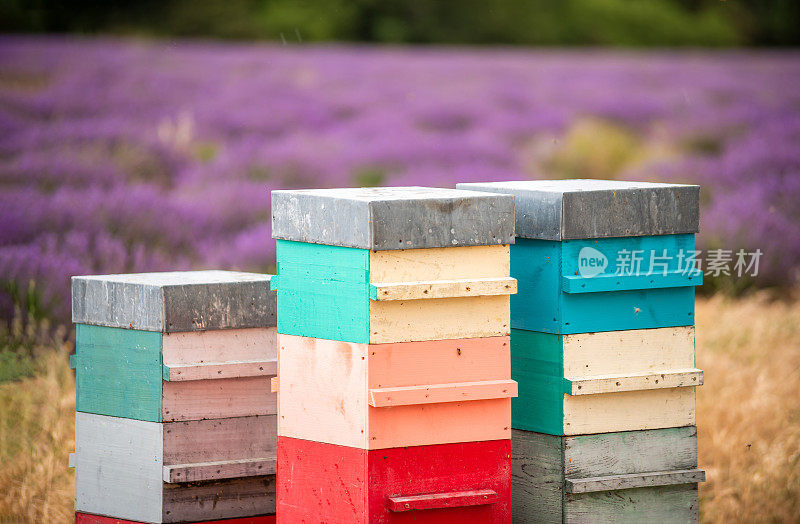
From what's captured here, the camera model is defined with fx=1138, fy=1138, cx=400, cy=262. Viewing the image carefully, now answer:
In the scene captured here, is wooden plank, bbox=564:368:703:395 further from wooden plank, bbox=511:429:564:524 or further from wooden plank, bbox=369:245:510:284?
wooden plank, bbox=369:245:510:284

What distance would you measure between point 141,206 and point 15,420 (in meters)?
3.38

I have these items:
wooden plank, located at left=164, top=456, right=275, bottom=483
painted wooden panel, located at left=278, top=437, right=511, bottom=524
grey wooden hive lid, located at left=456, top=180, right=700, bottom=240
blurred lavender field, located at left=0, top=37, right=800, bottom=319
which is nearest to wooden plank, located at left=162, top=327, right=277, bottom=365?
wooden plank, located at left=164, top=456, right=275, bottom=483

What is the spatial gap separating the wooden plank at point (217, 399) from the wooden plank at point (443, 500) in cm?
95

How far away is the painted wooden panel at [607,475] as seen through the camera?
4.27 m

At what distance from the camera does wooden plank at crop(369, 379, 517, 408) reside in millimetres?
Answer: 3793

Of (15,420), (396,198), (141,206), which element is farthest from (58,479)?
(141,206)

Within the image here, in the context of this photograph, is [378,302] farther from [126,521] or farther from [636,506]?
[126,521]

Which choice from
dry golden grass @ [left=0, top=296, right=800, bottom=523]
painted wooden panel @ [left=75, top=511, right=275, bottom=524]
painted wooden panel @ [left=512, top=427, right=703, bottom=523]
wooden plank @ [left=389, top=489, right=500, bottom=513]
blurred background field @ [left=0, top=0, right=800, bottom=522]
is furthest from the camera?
blurred background field @ [left=0, top=0, right=800, bottom=522]

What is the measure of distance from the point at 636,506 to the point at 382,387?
1.26m

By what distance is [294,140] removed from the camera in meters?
11.8

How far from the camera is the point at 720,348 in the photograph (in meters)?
7.52

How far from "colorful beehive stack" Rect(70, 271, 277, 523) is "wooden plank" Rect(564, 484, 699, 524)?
1236mm

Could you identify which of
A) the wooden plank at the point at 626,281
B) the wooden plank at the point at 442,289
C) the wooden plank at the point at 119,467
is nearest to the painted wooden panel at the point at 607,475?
the wooden plank at the point at 626,281

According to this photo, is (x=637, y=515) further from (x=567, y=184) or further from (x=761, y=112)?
(x=761, y=112)
